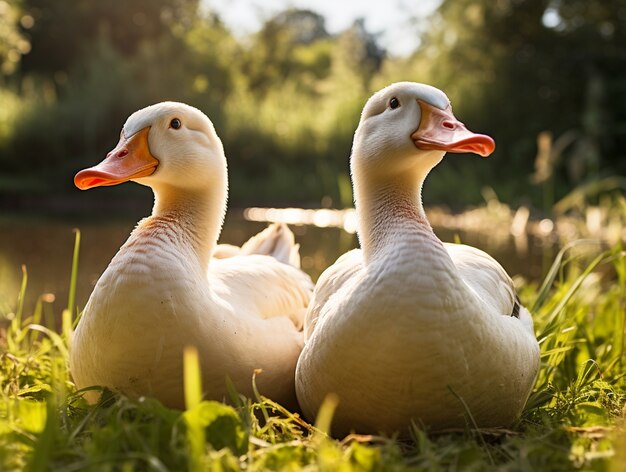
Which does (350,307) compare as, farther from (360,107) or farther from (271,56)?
(271,56)

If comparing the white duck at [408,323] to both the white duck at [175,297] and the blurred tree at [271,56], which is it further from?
the blurred tree at [271,56]

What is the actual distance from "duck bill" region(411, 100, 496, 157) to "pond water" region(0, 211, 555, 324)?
7.39ft

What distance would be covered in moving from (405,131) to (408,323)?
0.66 metres

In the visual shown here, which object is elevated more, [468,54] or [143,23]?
[143,23]

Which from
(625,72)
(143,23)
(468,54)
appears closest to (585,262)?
(625,72)

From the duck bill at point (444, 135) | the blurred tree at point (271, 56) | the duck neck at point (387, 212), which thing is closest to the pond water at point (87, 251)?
the duck neck at point (387, 212)

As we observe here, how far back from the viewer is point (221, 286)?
2895 millimetres

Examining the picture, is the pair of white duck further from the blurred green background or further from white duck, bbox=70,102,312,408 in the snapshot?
the blurred green background

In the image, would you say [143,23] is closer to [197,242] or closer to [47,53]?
[47,53]

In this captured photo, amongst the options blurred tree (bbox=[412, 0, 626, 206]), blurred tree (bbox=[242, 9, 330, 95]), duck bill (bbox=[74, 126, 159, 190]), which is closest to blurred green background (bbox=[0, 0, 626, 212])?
blurred tree (bbox=[412, 0, 626, 206])

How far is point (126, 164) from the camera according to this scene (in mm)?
2596

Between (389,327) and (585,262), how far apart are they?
5.48 m

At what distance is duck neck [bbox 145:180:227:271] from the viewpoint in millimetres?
2707

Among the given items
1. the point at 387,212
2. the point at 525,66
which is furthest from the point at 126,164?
the point at 525,66
